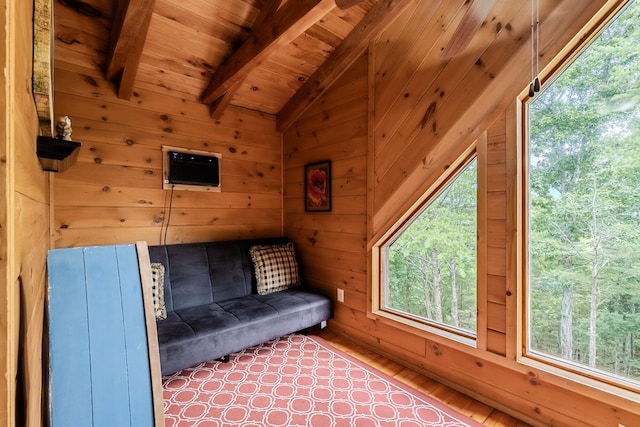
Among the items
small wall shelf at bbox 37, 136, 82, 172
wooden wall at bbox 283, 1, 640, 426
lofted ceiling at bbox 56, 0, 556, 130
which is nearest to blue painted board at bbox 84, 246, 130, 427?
small wall shelf at bbox 37, 136, 82, 172

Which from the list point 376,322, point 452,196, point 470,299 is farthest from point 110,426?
point 452,196

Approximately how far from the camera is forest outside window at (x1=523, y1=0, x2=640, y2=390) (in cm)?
143

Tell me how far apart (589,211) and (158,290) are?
2.82 meters

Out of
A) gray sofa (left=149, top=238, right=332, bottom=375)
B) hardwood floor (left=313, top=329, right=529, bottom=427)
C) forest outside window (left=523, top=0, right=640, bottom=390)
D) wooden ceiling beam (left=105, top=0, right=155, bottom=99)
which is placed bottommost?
hardwood floor (left=313, top=329, right=529, bottom=427)

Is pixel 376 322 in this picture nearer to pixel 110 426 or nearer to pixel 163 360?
pixel 163 360

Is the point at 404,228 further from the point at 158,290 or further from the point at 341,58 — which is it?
the point at 158,290

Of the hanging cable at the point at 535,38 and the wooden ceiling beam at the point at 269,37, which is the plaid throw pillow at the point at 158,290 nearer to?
the wooden ceiling beam at the point at 269,37

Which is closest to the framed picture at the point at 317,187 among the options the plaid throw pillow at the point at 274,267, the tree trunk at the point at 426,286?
the plaid throw pillow at the point at 274,267

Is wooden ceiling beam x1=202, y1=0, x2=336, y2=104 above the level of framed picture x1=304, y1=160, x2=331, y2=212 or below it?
above

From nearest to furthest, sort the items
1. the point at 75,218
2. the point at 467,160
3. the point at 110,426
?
1. the point at 110,426
2. the point at 467,160
3. the point at 75,218

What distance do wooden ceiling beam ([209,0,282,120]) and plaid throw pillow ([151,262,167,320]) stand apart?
1.54 meters

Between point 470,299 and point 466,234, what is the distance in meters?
0.44

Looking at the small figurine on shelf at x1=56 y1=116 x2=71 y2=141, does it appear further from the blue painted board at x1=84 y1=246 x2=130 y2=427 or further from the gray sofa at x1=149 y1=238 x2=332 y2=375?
the gray sofa at x1=149 y1=238 x2=332 y2=375

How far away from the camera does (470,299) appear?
198 centimetres
